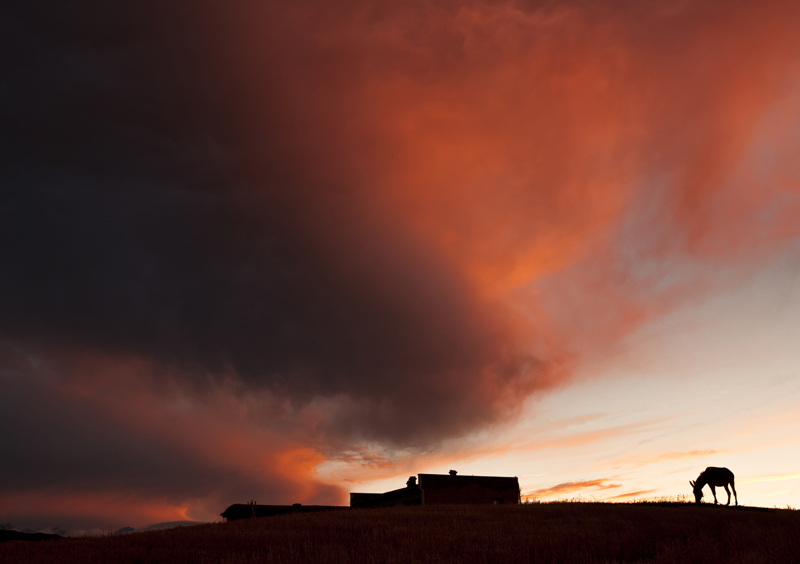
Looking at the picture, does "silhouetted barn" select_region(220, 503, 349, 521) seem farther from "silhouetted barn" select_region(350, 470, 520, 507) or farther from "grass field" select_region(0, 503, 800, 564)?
"grass field" select_region(0, 503, 800, 564)

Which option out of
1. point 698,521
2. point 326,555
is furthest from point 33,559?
point 698,521

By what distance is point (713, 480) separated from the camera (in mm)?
40625

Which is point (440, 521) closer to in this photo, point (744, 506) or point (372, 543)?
point (372, 543)

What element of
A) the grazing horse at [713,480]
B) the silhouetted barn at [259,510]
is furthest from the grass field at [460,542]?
the silhouetted barn at [259,510]

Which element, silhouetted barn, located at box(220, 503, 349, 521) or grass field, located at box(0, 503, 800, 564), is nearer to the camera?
grass field, located at box(0, 503, 800, 564)

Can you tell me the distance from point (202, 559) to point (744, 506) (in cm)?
3985

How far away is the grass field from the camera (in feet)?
56.6

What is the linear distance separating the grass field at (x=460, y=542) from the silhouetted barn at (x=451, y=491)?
1122 inches

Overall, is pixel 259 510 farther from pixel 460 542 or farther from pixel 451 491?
pixel 460 542

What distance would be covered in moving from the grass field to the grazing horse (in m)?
12.2

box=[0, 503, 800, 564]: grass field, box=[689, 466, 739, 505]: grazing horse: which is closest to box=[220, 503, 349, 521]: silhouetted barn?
box=[0, 503, 800, 564]: grass field

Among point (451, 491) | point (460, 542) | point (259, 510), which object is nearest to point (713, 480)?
point (451, 491)

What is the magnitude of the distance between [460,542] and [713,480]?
100 ft

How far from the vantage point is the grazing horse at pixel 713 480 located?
40438 millimetres
